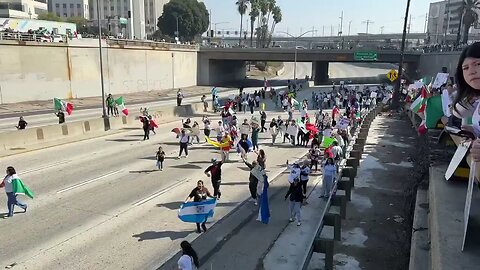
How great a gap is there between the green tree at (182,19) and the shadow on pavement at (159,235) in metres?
95.2

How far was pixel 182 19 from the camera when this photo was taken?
102 metres

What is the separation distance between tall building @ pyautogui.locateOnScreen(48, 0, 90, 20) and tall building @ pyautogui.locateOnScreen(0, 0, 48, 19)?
85.4 ft

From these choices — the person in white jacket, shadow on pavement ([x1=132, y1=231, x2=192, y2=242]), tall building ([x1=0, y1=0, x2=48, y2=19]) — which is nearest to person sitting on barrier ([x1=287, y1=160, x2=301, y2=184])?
shadow on pavement ([x1=132, y1=231, x2=192, y2=242])

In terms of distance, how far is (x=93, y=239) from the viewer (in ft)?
33.8

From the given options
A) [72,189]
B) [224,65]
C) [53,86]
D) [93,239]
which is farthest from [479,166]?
[224,65]

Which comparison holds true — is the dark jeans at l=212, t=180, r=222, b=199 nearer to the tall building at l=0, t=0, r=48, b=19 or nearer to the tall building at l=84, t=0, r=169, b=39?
the tall building at l=0, t=0, r=48, b=19

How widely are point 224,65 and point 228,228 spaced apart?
67.2 meters

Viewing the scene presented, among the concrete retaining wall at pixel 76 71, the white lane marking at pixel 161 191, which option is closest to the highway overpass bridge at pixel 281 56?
the concrete retaining wall at pixel 76 71

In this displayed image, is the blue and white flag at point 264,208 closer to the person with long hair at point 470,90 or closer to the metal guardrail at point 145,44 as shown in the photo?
the person with long hair at point 470,90

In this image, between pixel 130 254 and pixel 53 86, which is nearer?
pixel 130 254

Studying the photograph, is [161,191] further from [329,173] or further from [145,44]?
[145,44]

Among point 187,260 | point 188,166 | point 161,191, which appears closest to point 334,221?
point 187,260

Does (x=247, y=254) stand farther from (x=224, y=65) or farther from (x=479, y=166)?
(x=224, y=65)

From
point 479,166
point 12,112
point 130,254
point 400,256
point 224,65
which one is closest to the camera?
point 479,166
